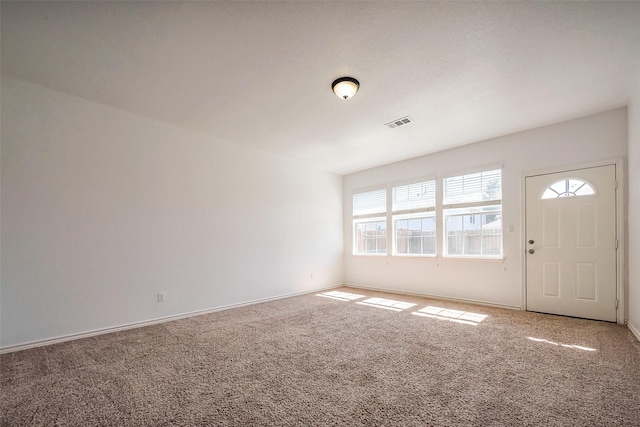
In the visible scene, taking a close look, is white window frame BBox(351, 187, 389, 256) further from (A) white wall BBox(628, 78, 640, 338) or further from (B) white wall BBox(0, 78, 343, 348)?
(A) white wall BBox(628, 78, 640, 338)

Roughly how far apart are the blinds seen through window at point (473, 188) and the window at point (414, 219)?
0.31 m

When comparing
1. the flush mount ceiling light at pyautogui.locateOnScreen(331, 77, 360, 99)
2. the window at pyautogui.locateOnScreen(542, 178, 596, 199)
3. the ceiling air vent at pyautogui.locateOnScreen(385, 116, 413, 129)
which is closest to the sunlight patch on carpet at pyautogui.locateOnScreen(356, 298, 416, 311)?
the window at pyautogui.locateOnScreen(542, 178, 596, 199)

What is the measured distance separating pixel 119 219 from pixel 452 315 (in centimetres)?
475

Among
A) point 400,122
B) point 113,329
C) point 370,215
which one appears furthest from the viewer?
point 370,215

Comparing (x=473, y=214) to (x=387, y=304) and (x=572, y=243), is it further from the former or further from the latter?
(x=387, y=304)

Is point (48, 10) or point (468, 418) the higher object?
point (48, 10)

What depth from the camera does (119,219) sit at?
358cm

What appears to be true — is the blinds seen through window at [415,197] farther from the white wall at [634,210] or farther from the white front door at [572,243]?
the white wall at [634,210]

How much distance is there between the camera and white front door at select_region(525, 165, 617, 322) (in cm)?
369

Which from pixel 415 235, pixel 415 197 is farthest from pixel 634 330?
pixel 415 197

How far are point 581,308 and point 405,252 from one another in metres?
2.74

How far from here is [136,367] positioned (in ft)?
8.09

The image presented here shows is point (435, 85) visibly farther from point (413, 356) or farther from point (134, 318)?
point (134, 318)

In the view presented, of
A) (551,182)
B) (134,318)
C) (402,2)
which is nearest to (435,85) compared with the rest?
(402,2)
